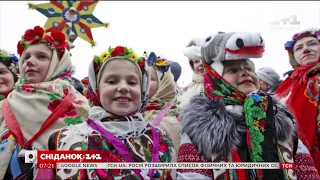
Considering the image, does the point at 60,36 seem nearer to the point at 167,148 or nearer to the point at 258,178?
the point at 167,148

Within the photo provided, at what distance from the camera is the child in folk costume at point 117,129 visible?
180cm

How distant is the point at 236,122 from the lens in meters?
2.01

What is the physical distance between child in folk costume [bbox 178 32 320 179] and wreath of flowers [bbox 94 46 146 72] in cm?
44

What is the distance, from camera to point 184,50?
164 inches

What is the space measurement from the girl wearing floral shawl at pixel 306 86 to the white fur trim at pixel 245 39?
3.02 ft

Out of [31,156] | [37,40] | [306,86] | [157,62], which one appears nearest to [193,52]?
[157,62]

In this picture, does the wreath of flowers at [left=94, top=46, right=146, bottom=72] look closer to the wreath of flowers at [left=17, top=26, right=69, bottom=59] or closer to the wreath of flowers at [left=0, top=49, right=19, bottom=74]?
the wreath of flowers at [left=17, top=26, right=69, bottom=59]

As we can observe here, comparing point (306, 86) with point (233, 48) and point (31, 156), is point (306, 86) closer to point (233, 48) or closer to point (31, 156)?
point (233, 48)

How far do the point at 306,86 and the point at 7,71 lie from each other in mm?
2750

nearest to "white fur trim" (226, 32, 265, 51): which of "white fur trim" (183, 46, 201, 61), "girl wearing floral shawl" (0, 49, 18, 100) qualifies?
"white fur trim" (183, 46, 201, 61)

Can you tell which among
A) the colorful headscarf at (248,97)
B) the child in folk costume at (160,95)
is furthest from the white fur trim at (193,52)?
the colorful headscarf at (248,97)

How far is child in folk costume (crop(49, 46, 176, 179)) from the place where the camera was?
180 centimetres

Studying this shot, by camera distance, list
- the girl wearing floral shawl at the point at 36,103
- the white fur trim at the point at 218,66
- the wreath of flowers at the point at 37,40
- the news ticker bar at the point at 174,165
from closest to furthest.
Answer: the news ticker bar at the point at 174,165 → the white fur trim at the point at 218,66 → the girl wearing floral shawl at the point at 36,103 → the wreath of flowers at the point at 37,40

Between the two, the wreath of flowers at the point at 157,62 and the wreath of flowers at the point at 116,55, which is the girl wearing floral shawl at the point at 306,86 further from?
the wreath of flowers at the point at 116,55
